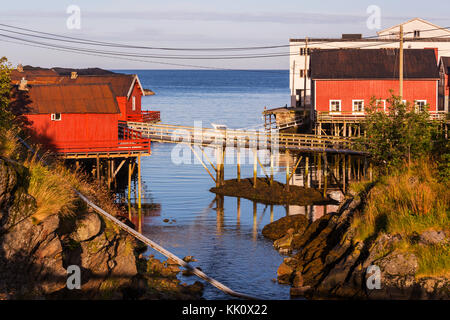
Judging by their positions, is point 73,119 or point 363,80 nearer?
point 73,119

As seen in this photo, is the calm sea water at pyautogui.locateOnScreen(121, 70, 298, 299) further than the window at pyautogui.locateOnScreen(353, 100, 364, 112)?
No

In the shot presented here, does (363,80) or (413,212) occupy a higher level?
(363,80)

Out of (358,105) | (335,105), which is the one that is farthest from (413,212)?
(335,105)

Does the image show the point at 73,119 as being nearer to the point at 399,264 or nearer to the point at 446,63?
the point at 399,264

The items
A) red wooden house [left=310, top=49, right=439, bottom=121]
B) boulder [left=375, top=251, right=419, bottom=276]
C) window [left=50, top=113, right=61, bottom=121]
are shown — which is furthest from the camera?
red wooden house [left=310, top=49, right=439, bottom=121]

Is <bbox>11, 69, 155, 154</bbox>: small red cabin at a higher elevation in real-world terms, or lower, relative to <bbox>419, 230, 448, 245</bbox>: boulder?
higher

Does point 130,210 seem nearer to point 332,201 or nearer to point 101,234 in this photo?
point 332,201

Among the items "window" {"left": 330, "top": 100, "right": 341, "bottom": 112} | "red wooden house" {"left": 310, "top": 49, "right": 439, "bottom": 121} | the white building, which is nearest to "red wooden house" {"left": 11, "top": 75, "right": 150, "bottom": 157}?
"red wooden house" {"left": 310, "top": 49, "right": 439, "bottom": 121}

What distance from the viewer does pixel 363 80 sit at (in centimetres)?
5334

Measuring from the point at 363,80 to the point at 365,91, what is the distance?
0.91 m

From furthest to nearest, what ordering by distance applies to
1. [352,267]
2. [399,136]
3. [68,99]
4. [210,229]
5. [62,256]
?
1. [68,99]
2. [210,229]
3. [399,136]
4. [352,267]
5. [62,256]

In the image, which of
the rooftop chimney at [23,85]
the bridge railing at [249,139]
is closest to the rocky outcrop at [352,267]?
the bridge railing at [249,139]

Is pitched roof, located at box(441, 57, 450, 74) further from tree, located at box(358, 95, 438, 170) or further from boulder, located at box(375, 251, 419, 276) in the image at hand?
boulder, located at box(375, 251, 419, 276)

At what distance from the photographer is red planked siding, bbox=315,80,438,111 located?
52.9 m
